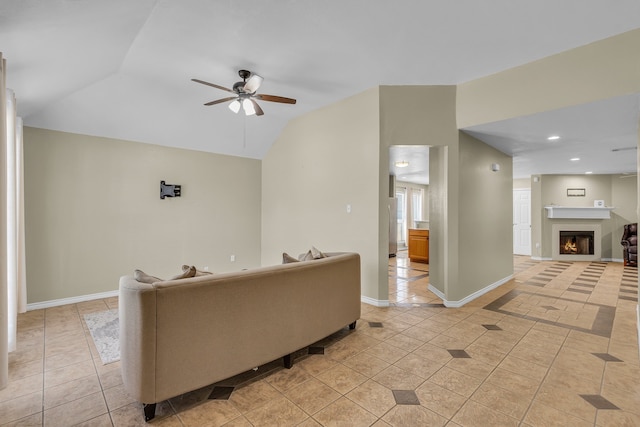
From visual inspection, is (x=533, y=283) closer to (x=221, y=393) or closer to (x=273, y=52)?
(x=221, y=393)

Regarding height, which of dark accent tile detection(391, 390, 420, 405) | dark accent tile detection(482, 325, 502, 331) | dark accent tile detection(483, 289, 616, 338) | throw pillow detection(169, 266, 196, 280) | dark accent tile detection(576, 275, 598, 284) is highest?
throw pillow detection(169, 266, 196, 280)

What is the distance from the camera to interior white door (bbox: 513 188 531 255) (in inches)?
335

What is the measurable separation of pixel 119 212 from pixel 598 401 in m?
5.69

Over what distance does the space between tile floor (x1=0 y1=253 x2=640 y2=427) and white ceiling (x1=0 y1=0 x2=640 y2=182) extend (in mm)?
2413

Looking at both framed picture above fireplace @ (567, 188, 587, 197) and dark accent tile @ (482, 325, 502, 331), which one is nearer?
dark accent tile @ (482, 325, 502, 331)

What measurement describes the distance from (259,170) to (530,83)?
4580 millimetres

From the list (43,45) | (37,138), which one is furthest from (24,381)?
(37,138)

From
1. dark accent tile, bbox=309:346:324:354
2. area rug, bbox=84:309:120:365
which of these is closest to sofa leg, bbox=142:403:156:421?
area rug, bbox=84:309:120:365

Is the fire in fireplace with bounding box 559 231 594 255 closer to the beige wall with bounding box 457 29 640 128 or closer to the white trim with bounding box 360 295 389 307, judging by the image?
the beige wall with bounding box 457 29 640 128

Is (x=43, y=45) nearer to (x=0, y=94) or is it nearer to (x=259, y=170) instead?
(x=0, y=94)

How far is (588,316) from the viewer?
3.57 m

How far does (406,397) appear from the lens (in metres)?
2.00

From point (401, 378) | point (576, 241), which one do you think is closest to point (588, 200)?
point (576, 241)

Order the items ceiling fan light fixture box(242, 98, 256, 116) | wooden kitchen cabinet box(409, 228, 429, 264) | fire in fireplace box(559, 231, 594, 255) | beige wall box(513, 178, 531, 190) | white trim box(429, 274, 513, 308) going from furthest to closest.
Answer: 1. beige wall box(513, 178, 531, 190)
2. fire in fireplace box(559, 231, 594, 255)
3. wooden kitchen cabinet box(409, 228, 429, 264)
4. white trim box(429, 274, 513, 308)
5. ceiling fan light fixture box(242, 98, 256, 116)
